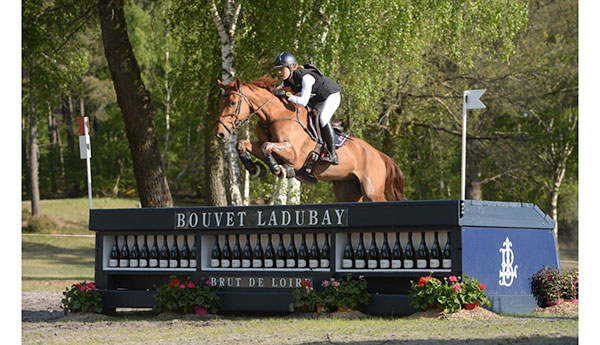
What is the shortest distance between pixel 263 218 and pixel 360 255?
1.21 metres

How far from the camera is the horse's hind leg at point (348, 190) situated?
36.2ft

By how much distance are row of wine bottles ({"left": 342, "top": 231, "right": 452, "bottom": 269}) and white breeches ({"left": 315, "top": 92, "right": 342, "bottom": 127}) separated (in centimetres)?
140

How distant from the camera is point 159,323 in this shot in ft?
31.6

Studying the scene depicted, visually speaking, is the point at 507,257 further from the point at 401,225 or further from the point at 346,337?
the point at 346,337

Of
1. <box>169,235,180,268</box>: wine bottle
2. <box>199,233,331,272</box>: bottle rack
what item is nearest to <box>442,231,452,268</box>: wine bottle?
<box>199,233,331,272</box>: bottle rack

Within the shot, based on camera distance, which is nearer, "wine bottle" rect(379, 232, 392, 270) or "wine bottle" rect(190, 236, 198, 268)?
"wine bottle" rect(379, 232, 392, 270)

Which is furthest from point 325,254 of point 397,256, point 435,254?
point 435,254

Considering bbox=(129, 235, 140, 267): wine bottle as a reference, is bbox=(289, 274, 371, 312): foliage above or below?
below

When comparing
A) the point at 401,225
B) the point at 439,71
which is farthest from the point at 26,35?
the point at 401,225

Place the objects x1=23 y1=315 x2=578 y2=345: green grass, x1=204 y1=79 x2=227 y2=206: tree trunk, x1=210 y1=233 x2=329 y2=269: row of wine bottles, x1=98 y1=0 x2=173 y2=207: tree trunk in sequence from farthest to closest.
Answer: x1=204 y1=79 x2=227 y2=206: tree trunk → x1=98 y1=0 x2=173 y2=207: tree trunk → x1=210 y1=233 x2=329 y2=269: row of wine bottles → x1=23 y1=315 x2=578 y2=345: green grass

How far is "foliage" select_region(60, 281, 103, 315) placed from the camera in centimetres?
1103

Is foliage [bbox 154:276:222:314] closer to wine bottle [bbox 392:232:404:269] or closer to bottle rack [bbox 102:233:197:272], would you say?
bottle rack [bbox 102:233:197:272]

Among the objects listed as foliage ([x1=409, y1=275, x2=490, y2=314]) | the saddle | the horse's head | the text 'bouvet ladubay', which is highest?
the horse's head

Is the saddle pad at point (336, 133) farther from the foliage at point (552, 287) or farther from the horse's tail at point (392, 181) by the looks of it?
the foliage at point (552, 287)
